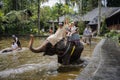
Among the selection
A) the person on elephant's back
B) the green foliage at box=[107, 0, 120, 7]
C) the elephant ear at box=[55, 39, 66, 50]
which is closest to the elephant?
the elephant ear at box=[55, 39, 66, 50]

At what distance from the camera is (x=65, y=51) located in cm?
1266

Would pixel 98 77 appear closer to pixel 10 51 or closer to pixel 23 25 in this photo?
pixel 10 51

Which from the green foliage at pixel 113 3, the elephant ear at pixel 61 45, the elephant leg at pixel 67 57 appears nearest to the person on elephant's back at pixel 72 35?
the elephant leg at pixel 67 57

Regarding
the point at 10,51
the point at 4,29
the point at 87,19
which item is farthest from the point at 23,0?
the point at 10,51

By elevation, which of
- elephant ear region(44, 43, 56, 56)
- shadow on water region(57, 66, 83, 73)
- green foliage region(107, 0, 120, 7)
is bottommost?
shadow on water region(57, 66, 83, 73)

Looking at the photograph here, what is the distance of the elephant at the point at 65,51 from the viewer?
11.7m

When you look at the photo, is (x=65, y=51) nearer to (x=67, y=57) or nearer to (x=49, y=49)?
(x=67, y=57)

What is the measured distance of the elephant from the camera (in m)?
11.7

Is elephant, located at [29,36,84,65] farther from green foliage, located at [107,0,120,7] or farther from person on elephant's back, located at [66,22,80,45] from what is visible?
green foliage, located at [107,0,120,7]

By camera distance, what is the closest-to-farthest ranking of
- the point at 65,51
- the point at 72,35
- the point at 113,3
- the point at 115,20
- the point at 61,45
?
the point at 61,45 < the point at 65,51 < the point at 72,35 < the point at 115,20 < the point at 113,3

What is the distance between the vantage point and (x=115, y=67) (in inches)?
397

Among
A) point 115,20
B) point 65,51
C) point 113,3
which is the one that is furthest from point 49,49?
point 113,3

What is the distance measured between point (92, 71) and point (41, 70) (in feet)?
11.0

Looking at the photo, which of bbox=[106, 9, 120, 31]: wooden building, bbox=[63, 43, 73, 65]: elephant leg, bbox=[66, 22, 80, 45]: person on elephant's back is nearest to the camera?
bbox=[63, 43, 73, 65]: elephant leg
